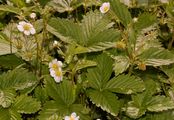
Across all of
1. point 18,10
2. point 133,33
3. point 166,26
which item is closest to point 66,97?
point 133,33

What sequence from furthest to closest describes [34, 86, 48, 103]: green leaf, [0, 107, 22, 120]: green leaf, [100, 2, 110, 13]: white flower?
1. [100, 2, 110, 13]: white flower
2. [34, 86, 48, 103]: green leaf
3. [0, 107, 22, 120]: green leaf

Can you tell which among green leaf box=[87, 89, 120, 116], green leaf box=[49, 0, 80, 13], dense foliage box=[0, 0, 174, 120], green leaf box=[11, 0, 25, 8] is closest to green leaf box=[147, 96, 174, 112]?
dense foliage box=[0, 0, 174, 120]

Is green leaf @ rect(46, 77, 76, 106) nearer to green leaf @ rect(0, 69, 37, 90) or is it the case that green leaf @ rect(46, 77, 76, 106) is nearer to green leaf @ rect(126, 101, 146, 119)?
green leaf @ rect(0, 69, 37, 90)

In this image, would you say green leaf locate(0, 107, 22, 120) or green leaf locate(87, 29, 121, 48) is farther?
green leaf locate(87, 29, 121, 48)

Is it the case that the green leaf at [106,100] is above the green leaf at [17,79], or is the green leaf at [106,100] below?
below

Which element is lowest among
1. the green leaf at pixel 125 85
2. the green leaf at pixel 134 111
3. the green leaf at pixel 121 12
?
the green leaf at pixel 134 111

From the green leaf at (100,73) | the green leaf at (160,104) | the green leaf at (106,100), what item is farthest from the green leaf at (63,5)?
the green leaf at (160,104)

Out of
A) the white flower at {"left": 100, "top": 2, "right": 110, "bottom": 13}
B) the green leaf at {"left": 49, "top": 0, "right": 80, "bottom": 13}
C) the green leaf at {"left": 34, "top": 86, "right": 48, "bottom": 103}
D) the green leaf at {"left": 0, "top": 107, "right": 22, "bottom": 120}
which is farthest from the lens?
the green leaf at {"left": 49, "top": 0, "right": 80, "bottom": 13}

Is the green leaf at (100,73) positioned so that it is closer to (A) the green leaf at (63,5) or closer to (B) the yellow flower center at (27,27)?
(B) the yellow flower center at (27,27)
